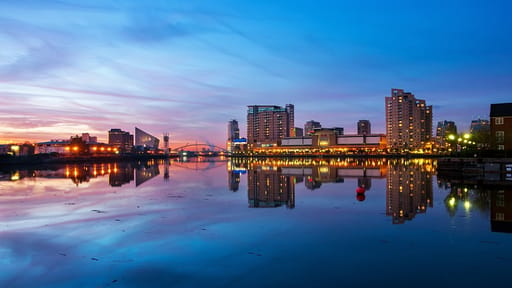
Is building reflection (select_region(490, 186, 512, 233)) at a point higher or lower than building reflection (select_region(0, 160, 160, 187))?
higher

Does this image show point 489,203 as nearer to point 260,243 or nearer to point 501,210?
point 501,210

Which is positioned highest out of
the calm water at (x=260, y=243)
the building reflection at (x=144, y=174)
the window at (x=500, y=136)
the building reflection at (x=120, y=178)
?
the window at (x=500, y=136)

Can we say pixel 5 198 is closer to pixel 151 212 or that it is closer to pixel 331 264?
pixel 151 212

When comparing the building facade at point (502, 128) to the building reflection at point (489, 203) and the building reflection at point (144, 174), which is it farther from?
the building reflection at point (144, 174)

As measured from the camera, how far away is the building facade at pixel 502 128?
5666cm

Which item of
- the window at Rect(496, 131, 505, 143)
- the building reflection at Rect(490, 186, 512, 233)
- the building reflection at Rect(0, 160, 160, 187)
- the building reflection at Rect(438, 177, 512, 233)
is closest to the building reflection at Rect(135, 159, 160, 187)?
Result: the building reflection at Rect(0, 160, 160, 187)

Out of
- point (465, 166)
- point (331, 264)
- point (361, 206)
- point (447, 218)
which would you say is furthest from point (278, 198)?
point (465, 166)

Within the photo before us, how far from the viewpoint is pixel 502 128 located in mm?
57250

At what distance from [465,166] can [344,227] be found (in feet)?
134

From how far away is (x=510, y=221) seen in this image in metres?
17.9

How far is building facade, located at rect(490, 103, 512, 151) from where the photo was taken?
186ft

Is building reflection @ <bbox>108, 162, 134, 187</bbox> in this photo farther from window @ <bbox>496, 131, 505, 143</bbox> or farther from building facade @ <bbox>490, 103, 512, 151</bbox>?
window @ <bbox>496, 131, 505, 143</bbox>

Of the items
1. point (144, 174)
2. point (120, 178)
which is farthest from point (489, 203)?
point (144, 174)

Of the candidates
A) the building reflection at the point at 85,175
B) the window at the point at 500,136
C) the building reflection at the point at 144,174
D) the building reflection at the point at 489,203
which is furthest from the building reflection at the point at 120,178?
the window at the point at 500,136
